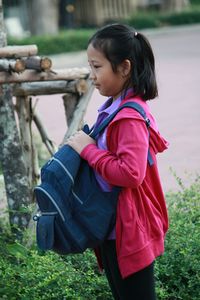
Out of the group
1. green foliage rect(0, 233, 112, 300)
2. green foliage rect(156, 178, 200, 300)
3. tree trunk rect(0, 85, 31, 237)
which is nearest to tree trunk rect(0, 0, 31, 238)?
tree trunk rect(0, 85, 31, 237)

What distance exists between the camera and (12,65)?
4.36 m

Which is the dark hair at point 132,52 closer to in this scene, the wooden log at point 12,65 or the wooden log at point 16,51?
the wooden log at point 12,65

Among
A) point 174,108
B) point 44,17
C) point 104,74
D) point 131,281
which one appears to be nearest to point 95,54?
point 104,74

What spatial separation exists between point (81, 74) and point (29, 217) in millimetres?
1023

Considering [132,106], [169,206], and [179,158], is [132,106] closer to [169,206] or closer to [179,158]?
[169,206]

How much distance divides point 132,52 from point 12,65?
65.3 inches

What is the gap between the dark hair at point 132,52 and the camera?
9.27ft

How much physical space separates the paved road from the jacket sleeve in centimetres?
237

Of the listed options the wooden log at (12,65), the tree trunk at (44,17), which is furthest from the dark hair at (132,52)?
the tree trunk at (44,17)

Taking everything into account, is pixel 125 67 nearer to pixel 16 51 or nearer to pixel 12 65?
pixel 12 65

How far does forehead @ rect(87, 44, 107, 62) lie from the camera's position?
9.30 feet

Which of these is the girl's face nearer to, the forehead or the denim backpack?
the forehead

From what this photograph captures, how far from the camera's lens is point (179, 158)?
8219 mm

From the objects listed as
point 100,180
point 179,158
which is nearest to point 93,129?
point 100,180
